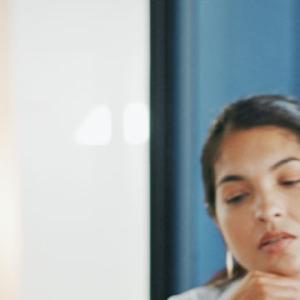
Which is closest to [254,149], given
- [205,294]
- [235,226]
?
[235,226]

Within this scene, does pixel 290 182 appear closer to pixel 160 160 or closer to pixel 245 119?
pixel 245 119

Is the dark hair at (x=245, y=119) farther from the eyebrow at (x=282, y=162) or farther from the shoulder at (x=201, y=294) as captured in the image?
the shoulder at (x=201, y=294)

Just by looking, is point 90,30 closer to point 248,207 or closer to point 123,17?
point 123,17

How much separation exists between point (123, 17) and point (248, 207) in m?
0.54

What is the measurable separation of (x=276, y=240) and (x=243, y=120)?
0.29 metres

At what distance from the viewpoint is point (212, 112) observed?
5.08 feet

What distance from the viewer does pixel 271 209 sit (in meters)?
1.50

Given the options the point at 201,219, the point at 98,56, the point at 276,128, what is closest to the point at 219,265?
the point at 201,219

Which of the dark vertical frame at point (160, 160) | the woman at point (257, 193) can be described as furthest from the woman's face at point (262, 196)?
the dark vertical frame at point (160, 160)

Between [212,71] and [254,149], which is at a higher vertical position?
[212,71]

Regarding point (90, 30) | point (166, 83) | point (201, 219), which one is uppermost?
point (90, 30)

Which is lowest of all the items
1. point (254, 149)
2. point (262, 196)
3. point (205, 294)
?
point (205, 294)

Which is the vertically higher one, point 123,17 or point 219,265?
point 123,17

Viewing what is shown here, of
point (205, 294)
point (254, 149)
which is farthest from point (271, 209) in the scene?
point (205, 294)
